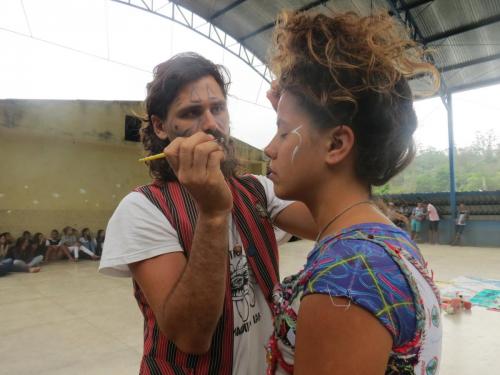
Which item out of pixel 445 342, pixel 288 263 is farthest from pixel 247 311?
pixel 288 263

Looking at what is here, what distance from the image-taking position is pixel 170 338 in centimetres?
86

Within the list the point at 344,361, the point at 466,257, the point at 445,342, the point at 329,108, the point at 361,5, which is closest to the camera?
the point at 344,361

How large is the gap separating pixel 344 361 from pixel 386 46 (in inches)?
24.8

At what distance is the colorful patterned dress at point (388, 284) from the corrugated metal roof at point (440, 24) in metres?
8.58

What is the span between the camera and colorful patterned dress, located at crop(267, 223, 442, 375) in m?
0.58

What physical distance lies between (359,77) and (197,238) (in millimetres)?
497

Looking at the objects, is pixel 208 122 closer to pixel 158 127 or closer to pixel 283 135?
pixel 158 127

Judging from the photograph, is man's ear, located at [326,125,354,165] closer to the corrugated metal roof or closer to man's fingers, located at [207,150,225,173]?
man's fingers, located at [207,150,225,173]

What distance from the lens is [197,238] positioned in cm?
85

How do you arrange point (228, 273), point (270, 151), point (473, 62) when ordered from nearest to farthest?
point (270, 151) → point (228, 273) → point (473, 62)

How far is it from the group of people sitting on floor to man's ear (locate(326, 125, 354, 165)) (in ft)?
25.7

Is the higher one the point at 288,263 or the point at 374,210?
the point at 374,210

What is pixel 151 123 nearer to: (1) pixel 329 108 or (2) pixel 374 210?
(1) pixel 329 108


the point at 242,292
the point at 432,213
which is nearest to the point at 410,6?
the point at 432,213
